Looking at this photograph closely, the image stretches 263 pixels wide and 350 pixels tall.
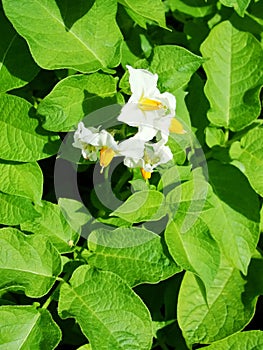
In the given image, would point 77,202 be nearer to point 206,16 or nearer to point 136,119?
point 136,119

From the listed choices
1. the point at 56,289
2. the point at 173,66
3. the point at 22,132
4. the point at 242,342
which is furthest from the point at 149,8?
the point at 242,342

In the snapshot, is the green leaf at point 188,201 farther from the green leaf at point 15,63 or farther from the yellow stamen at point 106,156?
the green leaf at point 15,63

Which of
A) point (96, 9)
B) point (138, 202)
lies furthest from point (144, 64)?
point (138, 202)

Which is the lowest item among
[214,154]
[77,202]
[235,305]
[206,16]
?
[235,305]

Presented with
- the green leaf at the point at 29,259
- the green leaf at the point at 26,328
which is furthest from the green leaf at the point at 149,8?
the green leaf at the point at 26,328

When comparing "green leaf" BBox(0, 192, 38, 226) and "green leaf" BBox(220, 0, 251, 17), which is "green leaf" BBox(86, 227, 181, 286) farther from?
"green leaf" BBox(220, 0, 251, 17)
